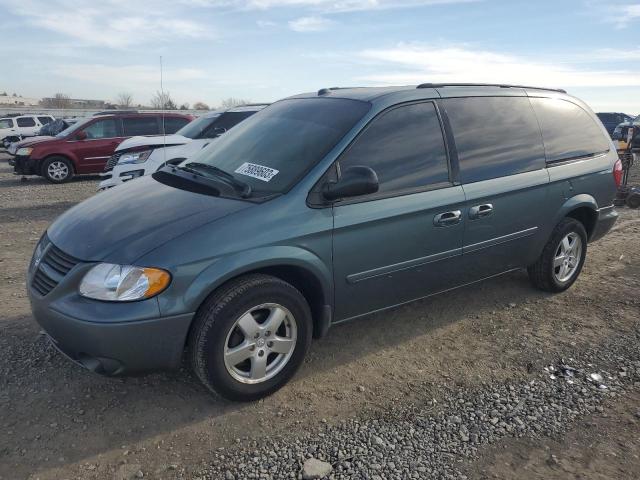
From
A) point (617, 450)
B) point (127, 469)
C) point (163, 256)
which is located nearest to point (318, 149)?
point (163, 256)

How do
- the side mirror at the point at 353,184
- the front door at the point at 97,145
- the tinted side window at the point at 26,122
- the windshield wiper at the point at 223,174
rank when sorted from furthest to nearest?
1. the tinted side window at the point at 26,122
2. the front door at the point at 97,145
3. the windshield wiper at the point at 223,174
4. the side mirror at the point at 353,184

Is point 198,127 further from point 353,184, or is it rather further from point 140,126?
point 353,184

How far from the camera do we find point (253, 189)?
10.6ft

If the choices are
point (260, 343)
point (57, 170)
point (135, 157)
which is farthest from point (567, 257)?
point (57, 170)

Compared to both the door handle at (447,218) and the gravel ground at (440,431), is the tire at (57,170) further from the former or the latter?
the gravel ground at (440,431)

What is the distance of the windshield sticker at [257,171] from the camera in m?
3.30

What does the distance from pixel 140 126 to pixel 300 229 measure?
1153 cm

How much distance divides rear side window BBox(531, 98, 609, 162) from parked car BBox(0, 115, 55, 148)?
23785mm

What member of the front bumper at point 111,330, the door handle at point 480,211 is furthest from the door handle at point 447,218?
the front bumper at point 111,330

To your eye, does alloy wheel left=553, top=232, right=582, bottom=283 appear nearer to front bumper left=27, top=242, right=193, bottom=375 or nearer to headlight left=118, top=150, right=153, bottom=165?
front bumper left=27, top=242, right=193, bottom=375

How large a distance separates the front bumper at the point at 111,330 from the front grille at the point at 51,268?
4cm

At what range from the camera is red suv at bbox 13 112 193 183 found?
12.5m

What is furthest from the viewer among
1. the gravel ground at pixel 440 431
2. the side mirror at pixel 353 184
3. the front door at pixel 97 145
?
the front door at pixel 97 145

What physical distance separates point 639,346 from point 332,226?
103 inches
